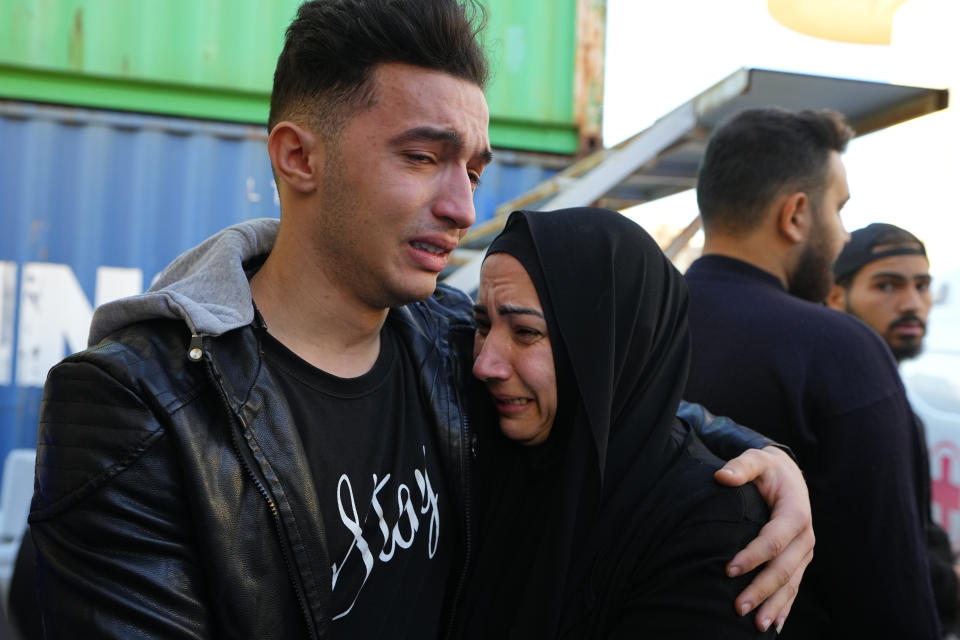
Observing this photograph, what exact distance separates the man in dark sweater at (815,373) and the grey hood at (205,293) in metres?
1.13

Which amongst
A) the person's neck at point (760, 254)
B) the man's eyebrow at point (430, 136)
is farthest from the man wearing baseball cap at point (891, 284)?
the man's eyebrow at point (430, 136)

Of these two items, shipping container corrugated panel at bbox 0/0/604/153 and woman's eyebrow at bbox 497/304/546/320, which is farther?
shipping container corrugated panel at bbox 0/0/604/153

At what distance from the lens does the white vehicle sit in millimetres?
3693

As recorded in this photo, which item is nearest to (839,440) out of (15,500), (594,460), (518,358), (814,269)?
(814,269)

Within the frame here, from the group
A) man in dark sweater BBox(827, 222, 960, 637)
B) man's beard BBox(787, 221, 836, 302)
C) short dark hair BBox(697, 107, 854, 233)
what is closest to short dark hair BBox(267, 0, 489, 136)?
short dark hair BBox(697, 107, 854, 233)

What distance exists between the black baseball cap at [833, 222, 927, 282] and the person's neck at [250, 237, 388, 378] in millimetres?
2312

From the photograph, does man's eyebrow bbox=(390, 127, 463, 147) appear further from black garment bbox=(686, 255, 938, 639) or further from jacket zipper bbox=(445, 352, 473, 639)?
black garment bbox=(686, 255, 938, 639)

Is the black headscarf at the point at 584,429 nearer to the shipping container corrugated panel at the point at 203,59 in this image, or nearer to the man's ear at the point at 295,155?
the man's ear at the point at 295,155

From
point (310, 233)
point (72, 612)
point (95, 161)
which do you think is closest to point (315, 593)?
point (72, 612)

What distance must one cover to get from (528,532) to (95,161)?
4368 mm

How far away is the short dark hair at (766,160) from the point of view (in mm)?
2043

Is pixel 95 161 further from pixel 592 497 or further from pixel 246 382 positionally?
pixel 592 497

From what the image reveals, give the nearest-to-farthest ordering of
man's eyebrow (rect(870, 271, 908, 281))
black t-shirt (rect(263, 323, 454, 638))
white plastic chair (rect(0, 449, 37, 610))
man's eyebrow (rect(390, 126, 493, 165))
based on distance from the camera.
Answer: black t-shirt (rect(263, 323, 454, 638)), man's eyebrow (rect(390, 126, 493, 165)), man's eyebrow (rect(870, 271, 908, 281)), white plastic chair (rect(0, 449, 37, 610))

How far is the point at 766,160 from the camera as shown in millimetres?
2055
